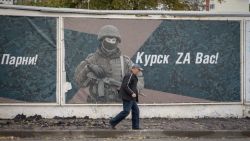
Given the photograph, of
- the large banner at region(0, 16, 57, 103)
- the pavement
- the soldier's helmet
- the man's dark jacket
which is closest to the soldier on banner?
the soldier's helmet

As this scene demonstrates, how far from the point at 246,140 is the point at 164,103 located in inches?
125

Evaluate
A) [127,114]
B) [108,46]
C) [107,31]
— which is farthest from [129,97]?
[107,31]

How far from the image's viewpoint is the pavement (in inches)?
531

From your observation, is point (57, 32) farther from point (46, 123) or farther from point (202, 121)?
point (202, 121)

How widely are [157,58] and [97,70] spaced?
5.56 feet

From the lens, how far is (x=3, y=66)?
50.2 ft

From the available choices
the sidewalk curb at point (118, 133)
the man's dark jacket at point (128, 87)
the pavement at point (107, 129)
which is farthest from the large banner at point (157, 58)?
the sidewalk curb at point (118, 133)

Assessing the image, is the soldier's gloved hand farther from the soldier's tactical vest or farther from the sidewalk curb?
the sidewalk curb

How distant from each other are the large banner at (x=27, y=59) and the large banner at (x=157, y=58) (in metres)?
0.48

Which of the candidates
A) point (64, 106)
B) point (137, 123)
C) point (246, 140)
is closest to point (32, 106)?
point (64, 106)

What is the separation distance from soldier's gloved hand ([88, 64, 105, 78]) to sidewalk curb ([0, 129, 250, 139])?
238 cm

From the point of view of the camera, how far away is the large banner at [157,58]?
15.7 m

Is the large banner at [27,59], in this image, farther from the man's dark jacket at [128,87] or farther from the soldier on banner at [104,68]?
the man's dark jacket at [128,87]

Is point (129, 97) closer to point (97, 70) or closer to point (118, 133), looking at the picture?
point (118, 133)
